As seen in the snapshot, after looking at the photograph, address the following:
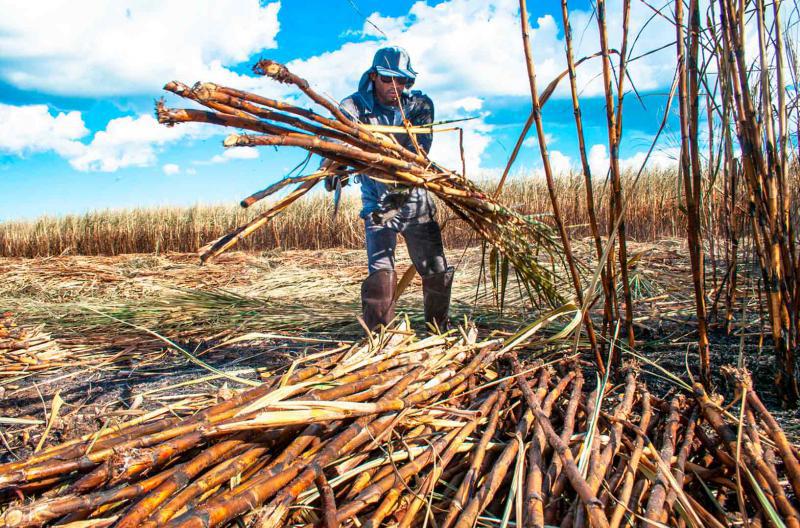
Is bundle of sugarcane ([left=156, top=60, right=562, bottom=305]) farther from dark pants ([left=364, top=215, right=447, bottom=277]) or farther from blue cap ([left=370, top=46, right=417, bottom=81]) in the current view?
blue cap ([left=370, top=46, right=417, bottom=81])

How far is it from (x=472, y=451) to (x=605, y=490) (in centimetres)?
34

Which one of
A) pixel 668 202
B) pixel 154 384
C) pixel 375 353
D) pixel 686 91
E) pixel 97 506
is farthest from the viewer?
pixel 668 202

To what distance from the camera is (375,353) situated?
71.8 inches

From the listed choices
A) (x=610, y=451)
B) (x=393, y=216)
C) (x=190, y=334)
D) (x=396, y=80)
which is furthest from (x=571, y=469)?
(x=190, y=334)

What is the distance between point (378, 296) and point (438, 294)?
0.38m

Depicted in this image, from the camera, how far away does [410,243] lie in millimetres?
3072

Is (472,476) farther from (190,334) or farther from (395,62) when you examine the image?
(190,334)

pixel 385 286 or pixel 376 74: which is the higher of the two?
pixel 376 74

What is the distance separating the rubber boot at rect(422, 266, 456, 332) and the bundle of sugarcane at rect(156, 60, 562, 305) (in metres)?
0.64

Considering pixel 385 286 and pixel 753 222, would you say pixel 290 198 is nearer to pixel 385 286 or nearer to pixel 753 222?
pixel 385 286

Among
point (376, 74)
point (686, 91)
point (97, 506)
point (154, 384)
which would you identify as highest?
point (376, 74)

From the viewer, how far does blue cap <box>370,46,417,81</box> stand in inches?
113

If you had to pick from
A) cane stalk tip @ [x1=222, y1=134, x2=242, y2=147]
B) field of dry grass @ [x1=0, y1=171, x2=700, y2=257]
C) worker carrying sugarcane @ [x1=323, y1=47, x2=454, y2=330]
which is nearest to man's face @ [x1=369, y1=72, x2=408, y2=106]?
worker carrying sugarcane @ [x1=323, y1=47, x2=454, y2=330]

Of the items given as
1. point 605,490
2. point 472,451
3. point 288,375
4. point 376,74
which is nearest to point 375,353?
point 288,375
